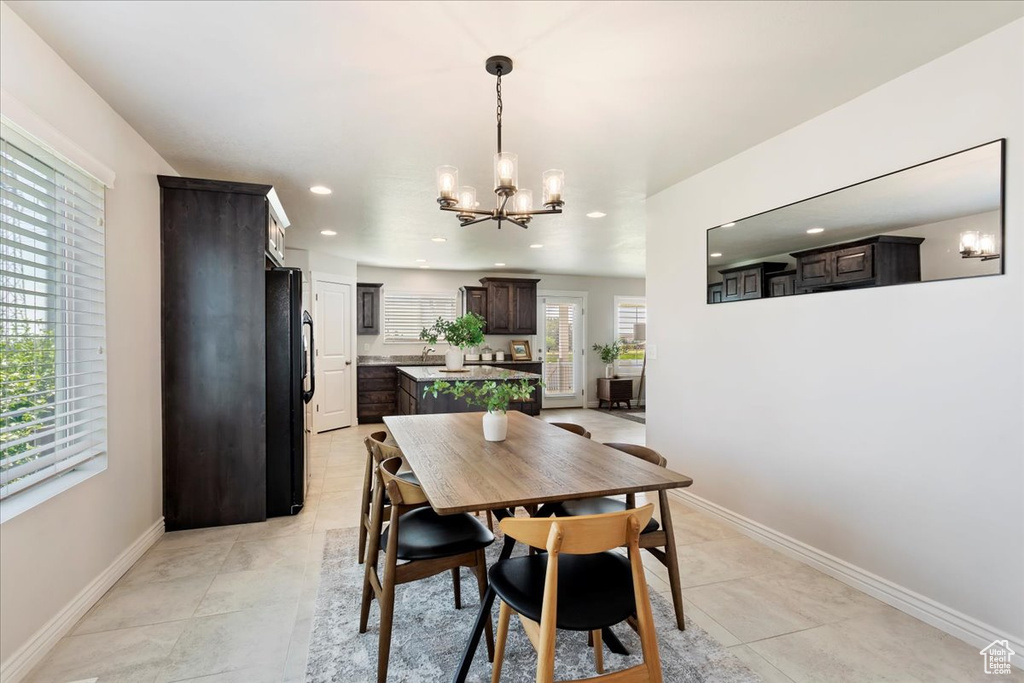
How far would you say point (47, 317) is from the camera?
6.75 ft

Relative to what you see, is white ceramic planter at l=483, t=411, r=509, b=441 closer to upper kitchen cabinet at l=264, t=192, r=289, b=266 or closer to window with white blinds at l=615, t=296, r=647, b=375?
upper kitchen cabinet at l=264, t=192, r=289, b=266

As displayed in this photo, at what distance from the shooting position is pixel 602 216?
178 inches

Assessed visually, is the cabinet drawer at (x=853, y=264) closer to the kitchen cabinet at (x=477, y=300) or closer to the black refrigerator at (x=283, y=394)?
the black refrigerator at (x=283, y=394)

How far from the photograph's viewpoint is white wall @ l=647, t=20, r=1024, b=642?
1891mm

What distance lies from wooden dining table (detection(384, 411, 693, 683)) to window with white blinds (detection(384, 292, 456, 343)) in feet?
17.1

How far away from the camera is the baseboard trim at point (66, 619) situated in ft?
5.71

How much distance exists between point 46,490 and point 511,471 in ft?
6.43

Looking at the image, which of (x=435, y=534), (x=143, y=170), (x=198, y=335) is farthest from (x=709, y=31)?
(x=198, y=335)

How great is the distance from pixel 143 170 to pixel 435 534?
283 cm

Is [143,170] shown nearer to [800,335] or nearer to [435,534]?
[435,534]

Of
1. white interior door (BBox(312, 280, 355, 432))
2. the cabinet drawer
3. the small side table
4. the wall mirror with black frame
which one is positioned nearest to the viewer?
the wall mirror with black frame

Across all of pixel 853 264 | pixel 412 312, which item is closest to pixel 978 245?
pixel 853 264

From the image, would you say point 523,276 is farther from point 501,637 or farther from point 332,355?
point 501,637

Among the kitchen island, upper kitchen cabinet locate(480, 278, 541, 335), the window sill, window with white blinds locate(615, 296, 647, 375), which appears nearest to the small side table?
window with white blinds locate(615, 296, 647, 375)
